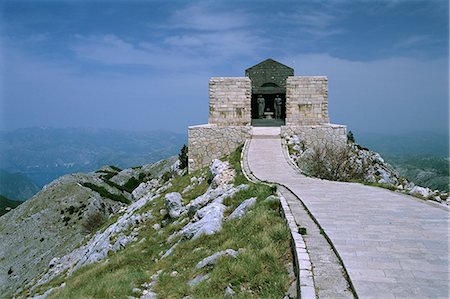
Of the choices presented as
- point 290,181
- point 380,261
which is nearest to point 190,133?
point 290,181

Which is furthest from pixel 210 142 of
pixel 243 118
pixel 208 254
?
pixel 208 254

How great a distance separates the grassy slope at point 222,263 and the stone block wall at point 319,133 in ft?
33.9

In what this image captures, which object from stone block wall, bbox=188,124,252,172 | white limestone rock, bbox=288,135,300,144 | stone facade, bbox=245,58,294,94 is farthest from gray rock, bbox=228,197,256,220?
stone facade, bbox=245,58,294,94

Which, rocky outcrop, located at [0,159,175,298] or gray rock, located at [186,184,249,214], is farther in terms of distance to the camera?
rocky outcrop, located at [0,159,175,298]

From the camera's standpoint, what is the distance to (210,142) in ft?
72.1

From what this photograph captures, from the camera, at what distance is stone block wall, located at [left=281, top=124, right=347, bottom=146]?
21.8 meters

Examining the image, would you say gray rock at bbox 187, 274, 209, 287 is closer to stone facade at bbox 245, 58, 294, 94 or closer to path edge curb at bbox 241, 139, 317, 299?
path edge curb at bbox 241, 139, 317, 299

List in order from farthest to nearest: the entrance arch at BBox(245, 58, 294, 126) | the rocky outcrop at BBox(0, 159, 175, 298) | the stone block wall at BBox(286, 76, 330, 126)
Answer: the entrance arch at BBox(245, 58, 294, 126)
the rocky outcrop at BBox(0, 159, 175, 298)
the stone block wall at BBox(286, 76, 330, 126)

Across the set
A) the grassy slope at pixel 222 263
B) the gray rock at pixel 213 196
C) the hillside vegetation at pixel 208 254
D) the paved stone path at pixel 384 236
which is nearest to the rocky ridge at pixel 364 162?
the gray rock at pixel 213 196

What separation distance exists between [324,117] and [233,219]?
49.5 feet

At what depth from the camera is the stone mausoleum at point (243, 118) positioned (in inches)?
865

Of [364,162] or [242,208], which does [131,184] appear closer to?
[364,162]

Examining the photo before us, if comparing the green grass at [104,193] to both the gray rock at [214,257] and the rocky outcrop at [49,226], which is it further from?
the gray rock at [214,257]

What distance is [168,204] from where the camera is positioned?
15133 millimetres
